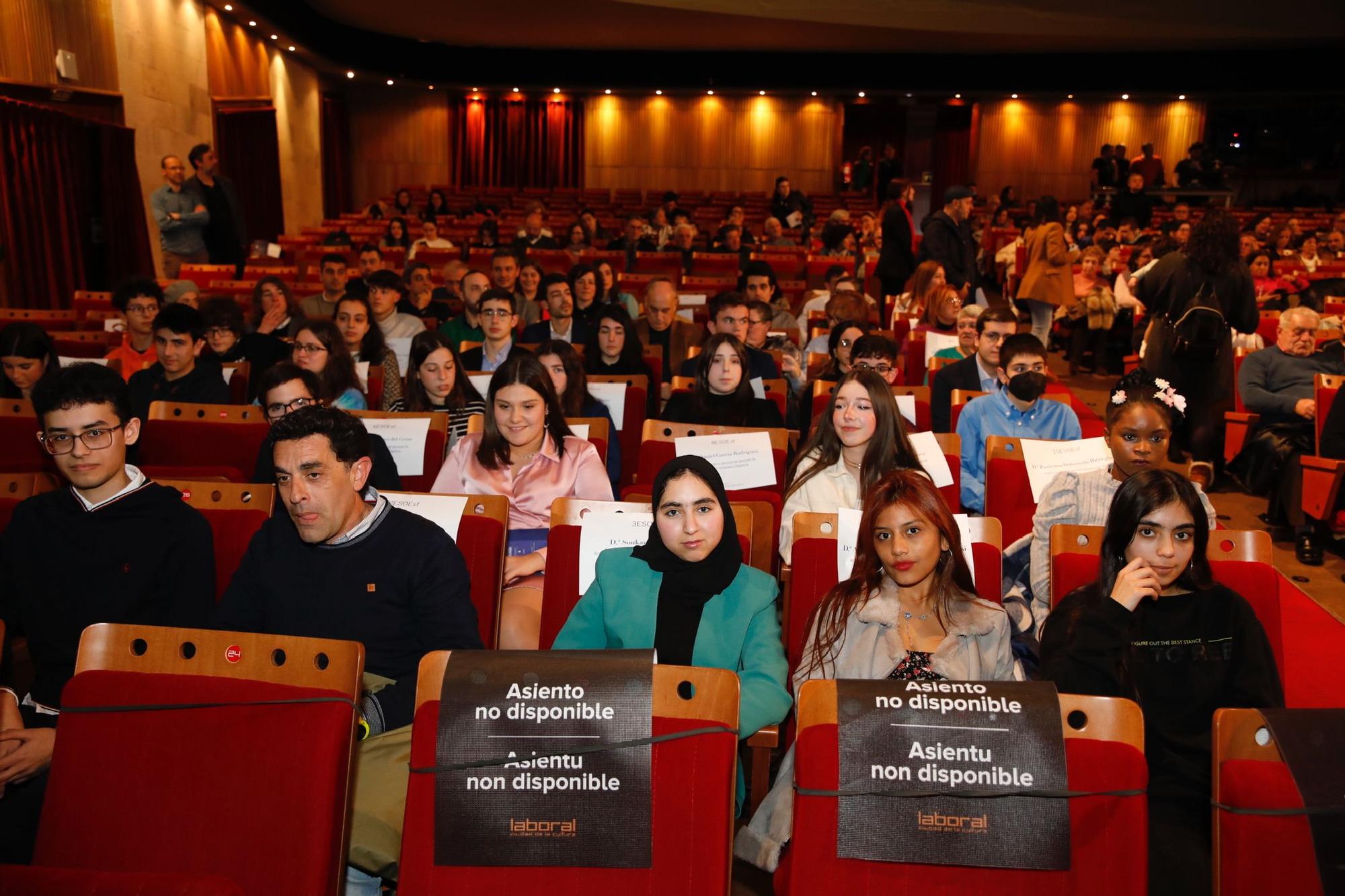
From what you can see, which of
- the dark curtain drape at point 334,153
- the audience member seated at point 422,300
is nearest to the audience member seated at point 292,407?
the audience member seated at point 422,300

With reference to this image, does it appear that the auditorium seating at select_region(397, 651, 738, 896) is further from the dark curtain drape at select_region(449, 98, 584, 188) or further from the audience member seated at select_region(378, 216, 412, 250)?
the dark curtain drape at select_region(449, 98, 584, 188)

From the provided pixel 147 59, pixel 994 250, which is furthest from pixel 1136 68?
pixel 147 59

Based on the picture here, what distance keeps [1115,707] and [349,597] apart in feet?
4.86

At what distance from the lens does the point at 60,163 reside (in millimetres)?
8852

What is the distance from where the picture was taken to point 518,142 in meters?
19.8

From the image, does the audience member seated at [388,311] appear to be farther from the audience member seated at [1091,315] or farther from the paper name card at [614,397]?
the audience member seated at [1091,315]

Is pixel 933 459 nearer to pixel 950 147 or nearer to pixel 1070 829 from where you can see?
pixel 1070 829

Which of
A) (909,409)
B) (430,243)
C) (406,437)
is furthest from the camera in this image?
(430,243)

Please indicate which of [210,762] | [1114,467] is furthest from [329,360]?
[1114,467]

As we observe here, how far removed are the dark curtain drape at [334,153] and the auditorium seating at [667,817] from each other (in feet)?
57.5

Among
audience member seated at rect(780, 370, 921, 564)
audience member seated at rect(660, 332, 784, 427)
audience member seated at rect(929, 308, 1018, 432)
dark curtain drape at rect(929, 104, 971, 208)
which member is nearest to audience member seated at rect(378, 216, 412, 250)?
audience member seated at rect(660, 332, 784, 427)

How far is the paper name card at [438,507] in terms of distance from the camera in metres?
2.58

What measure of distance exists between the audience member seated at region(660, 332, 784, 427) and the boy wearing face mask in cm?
77

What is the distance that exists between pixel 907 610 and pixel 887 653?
0.37 ft
